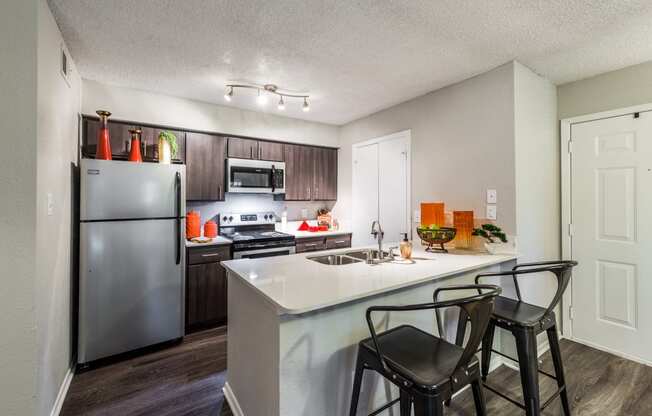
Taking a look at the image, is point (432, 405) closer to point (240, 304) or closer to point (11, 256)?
point (240, 304)

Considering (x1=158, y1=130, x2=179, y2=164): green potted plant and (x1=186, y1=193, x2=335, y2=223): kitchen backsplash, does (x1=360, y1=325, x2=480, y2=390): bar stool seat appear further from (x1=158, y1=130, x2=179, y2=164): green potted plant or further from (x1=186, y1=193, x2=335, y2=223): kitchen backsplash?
(x1=186, y1=193, x2=335, y2=223): kitchen backsplash

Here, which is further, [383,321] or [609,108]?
[609,108]

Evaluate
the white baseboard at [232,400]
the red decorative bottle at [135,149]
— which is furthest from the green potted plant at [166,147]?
the white baseboard at [232,400]

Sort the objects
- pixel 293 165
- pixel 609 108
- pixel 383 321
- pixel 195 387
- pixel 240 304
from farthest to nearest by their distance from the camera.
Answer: pixel 293 165, pixel 609 108, pixel 195 387, pixel 240 304, pixel 383 321

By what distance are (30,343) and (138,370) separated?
105 cm

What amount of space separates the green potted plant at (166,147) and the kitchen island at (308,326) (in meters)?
1.59

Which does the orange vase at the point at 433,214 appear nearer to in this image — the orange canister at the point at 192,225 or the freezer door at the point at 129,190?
the freezer door at the point at 129,190

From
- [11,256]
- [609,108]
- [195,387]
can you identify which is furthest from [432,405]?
[609,108]

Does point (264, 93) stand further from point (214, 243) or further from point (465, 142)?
point (465, 142)

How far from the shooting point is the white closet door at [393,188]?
3.30 m

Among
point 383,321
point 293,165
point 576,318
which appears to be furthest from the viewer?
point 293,165

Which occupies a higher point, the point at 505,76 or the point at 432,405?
the point at 505,76

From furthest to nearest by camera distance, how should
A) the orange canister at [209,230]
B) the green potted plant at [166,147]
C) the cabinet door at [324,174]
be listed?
the cabinet door at [324,174] → the orange canister at [209,230] → the green potted plant at [166,147]

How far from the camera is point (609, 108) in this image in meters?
2.51
